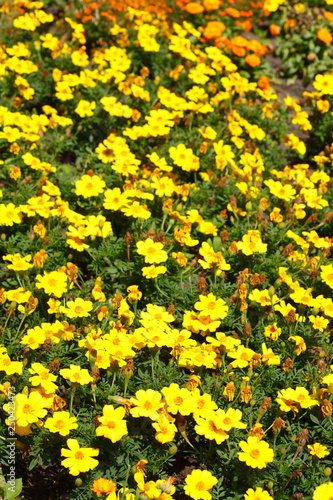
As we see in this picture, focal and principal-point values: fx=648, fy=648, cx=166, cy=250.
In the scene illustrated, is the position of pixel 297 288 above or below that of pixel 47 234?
above

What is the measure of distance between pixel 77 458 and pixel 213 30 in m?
4.74

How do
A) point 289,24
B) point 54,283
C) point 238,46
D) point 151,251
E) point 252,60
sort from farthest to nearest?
point 289,24
point 238,46
point 252,60
point 151,251
point 54,283

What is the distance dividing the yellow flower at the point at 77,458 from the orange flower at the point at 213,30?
4.63 metres

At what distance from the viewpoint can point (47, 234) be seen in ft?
Result: 13.6

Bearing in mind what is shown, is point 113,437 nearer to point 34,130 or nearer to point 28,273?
point 28,273

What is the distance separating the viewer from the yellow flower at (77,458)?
2.83 m

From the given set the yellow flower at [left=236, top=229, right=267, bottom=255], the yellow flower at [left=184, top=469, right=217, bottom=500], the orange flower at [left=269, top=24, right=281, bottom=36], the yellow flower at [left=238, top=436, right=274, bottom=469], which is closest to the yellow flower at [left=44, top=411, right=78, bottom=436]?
the yellow flower at [left=184, top=469, right=217, bottom=500]

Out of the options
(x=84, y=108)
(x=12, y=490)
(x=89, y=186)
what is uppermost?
(x=84, y=108)

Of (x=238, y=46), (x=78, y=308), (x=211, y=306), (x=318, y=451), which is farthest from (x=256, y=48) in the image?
(x=318, y=451)

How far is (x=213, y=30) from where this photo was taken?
6.38 m

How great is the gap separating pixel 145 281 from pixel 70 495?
1.31m

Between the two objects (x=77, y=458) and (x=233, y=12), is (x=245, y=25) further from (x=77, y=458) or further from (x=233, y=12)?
(x=77, y=458)

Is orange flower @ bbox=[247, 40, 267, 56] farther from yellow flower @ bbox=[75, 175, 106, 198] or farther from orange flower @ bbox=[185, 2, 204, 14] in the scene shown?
yellow flower @ bbox=[75, 175, 106, 198]

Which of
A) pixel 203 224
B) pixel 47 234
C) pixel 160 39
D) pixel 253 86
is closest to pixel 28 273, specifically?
pixel 47 234
